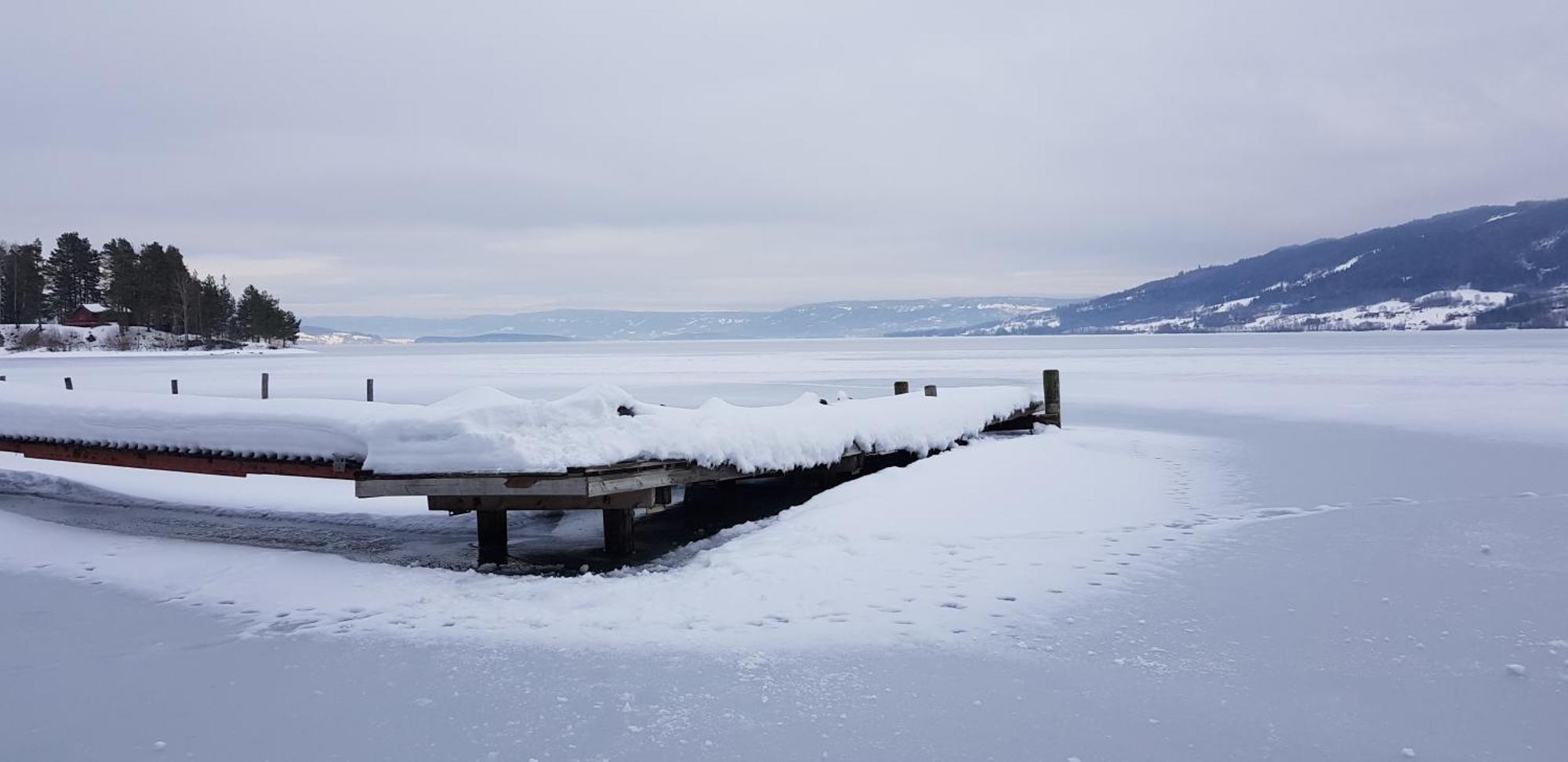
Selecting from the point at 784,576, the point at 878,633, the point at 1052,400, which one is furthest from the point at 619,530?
the point at 1052,400

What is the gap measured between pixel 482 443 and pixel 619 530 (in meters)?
1.76

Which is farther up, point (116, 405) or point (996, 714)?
point (116, 405)

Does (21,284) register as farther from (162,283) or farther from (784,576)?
(784,576)

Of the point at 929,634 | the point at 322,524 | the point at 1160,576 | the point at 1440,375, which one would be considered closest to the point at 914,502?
the point at 1160,576

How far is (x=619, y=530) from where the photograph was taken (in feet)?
32.3

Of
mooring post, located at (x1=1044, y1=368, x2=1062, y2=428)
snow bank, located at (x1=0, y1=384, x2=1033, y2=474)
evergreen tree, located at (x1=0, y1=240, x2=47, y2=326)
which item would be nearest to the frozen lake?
snow bank, located at (x1=0, y1=384, x2=1033, y2=474)

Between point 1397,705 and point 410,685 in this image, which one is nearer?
point 1397,705

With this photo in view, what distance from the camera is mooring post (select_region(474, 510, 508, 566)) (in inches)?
373

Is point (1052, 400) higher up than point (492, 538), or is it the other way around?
point (1052, 400)

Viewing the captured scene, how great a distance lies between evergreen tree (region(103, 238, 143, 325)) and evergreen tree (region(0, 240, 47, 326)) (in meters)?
6.77

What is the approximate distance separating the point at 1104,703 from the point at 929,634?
5.00ft

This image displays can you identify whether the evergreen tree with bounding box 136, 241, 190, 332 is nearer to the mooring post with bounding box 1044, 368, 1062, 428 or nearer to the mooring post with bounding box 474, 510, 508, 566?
the mooring post with bounding box 1044, 368, 1062, 428

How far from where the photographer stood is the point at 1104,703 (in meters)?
5.62

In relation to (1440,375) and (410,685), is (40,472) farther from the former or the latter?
(1440,375)
